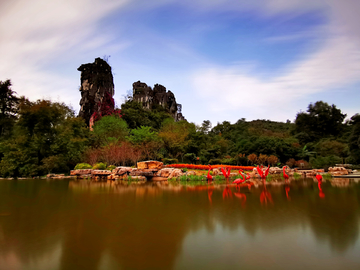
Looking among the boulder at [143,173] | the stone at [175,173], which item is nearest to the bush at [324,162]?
the stone at [175,173]

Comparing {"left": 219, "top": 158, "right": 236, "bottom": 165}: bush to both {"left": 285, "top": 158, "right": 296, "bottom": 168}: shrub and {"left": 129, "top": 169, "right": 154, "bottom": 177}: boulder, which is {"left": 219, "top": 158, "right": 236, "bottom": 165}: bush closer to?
{"left": 285, "top": 158, "right": 296, "bottom": 168}: shrub

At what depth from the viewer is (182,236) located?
342 cm

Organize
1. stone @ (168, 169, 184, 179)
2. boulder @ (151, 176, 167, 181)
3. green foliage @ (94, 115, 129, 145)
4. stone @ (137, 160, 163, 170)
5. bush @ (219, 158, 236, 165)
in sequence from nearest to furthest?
boulder @ (151, 176, 167, 181)
stone @ (168, 169, 184, 179)
stone @ (137, 160, 163, 170)
bush @ (219, 158, 236, 165)
green foliage @ (94, 115, 129, 145)

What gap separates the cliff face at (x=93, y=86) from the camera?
28344 millimetres

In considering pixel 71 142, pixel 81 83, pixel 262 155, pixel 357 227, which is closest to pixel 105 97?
pixel 81 83

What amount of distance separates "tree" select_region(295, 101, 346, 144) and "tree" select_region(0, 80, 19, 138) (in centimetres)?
3248

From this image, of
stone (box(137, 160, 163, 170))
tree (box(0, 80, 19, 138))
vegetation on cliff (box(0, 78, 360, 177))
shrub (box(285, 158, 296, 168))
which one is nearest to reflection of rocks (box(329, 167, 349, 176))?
vegetation on cliff (box(0, 78, 360, 177))

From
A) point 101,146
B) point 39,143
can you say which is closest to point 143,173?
point 101,146

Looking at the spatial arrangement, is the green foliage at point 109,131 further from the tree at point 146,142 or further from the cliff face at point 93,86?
the cliff face at point 93,86

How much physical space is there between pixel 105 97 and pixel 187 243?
93.5 ft

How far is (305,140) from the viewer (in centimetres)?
2812

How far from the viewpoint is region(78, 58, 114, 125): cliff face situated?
2834 centimetres

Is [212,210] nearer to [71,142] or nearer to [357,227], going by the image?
[357,227]

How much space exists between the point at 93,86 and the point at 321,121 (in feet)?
102
